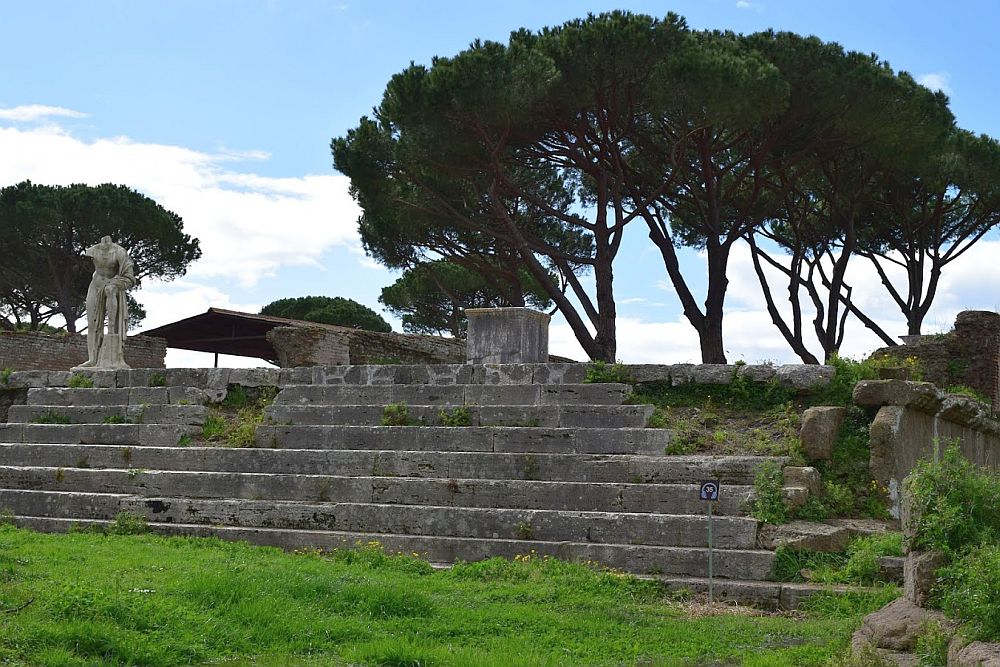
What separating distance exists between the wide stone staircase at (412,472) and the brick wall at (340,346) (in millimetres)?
7341

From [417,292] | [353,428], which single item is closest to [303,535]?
[353,428]

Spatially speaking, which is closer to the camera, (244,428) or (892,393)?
(892,393)

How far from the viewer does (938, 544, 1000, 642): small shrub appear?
412 centimetres

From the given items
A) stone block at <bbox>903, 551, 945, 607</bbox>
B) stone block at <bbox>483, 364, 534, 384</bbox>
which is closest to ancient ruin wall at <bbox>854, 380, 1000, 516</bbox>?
stone block at <bbox>903, 551, 945, 607</bbox>

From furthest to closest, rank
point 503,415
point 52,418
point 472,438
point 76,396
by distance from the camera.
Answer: point 76,396, point 52,418, point 503,415, point 472,438

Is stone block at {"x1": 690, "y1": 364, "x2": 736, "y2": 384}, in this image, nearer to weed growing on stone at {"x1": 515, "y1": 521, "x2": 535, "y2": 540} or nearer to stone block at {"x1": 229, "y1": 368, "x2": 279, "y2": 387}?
weed growing on stone at {"x1": 515, "y1": 521, "x2": 535, "y2": 540}

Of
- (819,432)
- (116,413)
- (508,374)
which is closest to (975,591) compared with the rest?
(819,432)

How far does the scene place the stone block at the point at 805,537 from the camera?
722 centimetres

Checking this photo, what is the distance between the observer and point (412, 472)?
29.4 ft

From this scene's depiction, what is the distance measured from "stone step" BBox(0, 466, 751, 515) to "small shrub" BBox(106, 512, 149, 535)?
1.81 feet

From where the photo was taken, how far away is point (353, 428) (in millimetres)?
9695

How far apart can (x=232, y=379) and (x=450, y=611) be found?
631 cm

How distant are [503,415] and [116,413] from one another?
452cm

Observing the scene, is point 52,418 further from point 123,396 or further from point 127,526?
point 127,526
